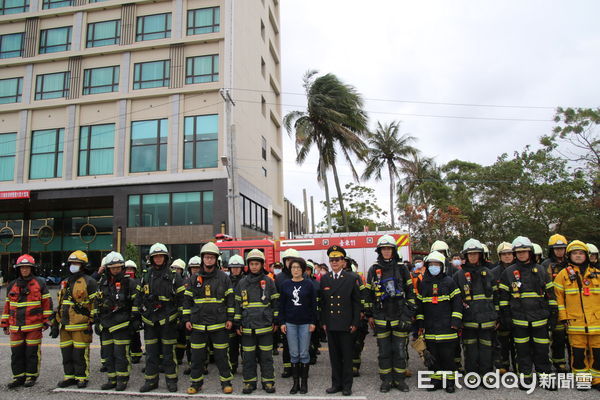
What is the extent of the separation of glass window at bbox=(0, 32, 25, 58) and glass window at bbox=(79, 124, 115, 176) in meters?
8.38

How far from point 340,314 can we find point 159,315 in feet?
→ 8.94

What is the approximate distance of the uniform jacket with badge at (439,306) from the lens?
573 cm

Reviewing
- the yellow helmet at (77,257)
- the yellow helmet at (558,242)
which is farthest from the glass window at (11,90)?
the yellow helmet at (558,242)

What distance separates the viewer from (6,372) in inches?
279

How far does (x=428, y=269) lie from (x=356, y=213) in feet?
106

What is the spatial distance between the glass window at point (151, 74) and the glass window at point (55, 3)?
24.9 feet

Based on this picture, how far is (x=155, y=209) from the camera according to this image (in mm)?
24984

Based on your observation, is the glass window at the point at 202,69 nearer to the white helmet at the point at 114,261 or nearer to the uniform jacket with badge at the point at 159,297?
the white helmet at the point at 114,261

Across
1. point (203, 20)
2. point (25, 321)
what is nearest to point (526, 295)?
point (25, 321)

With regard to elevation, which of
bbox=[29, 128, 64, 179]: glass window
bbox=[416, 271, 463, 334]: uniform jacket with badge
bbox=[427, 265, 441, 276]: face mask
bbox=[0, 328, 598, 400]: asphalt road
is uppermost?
bbox=[29, 128, 64, 179]: glass window

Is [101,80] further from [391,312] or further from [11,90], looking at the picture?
[391,312]

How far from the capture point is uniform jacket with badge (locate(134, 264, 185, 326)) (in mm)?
6102

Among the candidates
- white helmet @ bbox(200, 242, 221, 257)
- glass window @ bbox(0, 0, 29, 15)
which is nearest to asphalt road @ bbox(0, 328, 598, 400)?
white helmet @ bbox(200, 242, 221, 257)

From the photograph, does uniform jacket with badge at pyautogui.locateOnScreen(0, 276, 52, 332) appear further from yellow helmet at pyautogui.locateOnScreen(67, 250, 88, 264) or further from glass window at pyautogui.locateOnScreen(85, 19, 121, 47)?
glass window at pyautogui.locateOnScreen(85, 19, 121, 47)
